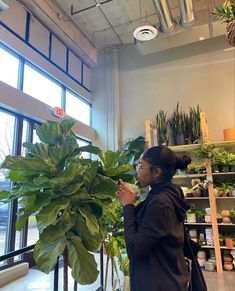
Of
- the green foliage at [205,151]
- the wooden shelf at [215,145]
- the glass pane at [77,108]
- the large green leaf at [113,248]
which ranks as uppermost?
the glass pane at [77,108]

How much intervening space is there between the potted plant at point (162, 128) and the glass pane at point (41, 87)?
2.12m

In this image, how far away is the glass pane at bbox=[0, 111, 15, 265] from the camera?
385cm

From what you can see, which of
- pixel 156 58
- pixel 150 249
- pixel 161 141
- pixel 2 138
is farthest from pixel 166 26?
pixel 150 249

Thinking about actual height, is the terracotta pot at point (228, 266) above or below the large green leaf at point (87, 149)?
below

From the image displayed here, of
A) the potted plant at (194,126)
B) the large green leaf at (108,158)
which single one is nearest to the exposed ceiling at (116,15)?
the potted plant at (194,126)

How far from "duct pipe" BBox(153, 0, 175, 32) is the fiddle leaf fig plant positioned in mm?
3079

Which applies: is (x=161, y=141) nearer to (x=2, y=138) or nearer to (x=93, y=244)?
(x=2, y=138)

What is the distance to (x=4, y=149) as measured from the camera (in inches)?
158

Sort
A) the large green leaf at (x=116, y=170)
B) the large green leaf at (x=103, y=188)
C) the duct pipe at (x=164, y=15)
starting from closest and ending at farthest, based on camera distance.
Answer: the large green leaf at (x=103, y=188), the large green leaf at (x=116, y=170), the duct pipe at (x=164, y=15)

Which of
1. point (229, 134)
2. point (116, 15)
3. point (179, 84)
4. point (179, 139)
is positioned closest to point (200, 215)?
point (179, 139)

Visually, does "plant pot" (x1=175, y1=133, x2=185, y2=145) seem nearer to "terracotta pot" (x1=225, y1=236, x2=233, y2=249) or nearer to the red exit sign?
"terracotta pot" (x1=225, y1=236, x2=233, y2=249)

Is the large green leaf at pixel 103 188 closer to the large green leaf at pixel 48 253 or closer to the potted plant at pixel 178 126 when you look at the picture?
the large green leaf at pixel 48 253

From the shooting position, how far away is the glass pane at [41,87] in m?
4.45

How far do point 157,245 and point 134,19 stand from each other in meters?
4.91
